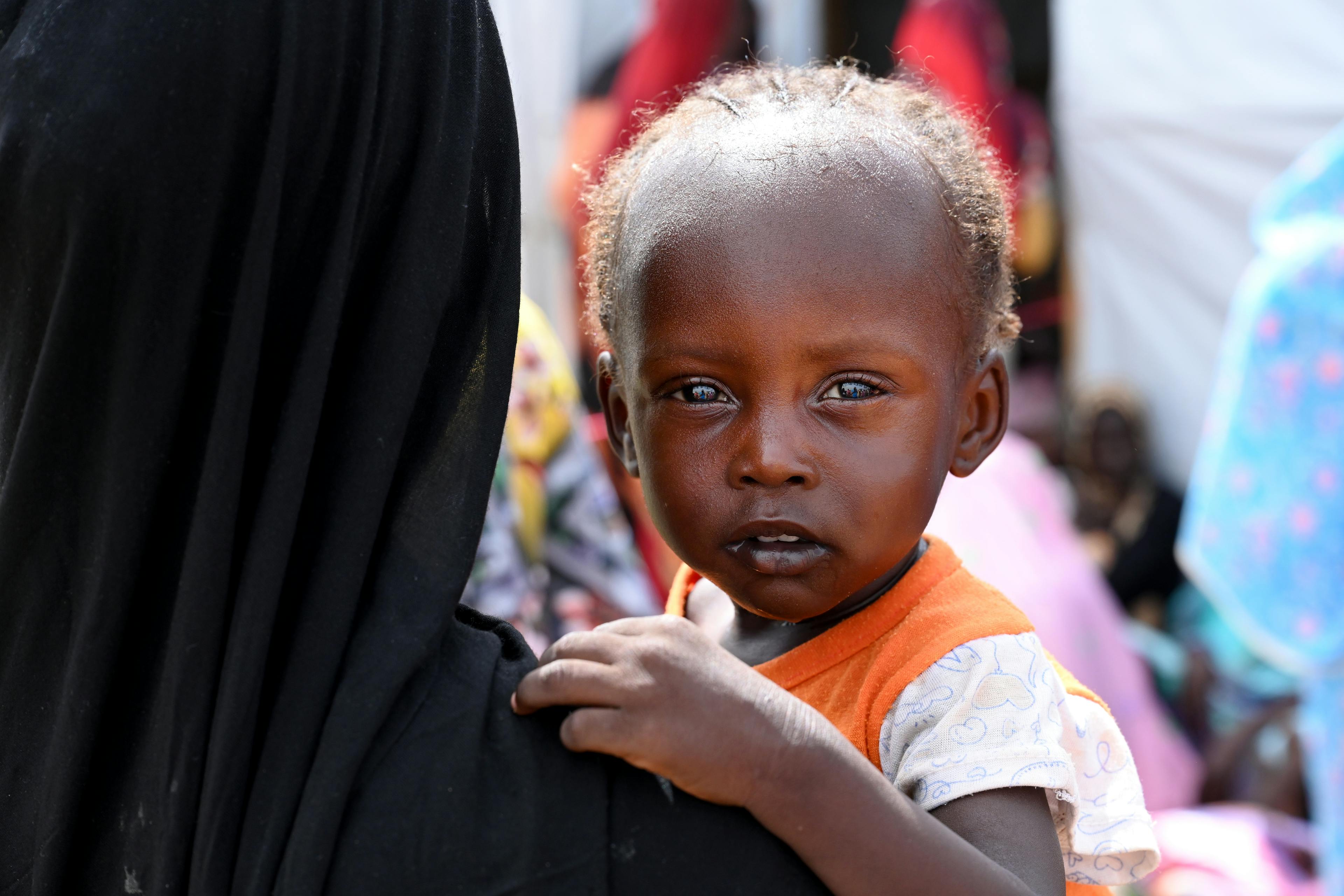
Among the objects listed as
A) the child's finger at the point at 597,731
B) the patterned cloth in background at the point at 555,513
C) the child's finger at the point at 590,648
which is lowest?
the patterned cloth in background at the point at 555,513

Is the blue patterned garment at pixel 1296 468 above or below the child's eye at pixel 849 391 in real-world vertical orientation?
below

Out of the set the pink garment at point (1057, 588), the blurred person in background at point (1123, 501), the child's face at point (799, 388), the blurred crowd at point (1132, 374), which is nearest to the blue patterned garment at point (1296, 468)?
the blurred crowd at point (1132, 374)

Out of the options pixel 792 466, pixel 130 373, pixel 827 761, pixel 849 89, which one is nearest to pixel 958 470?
pixel 792 466

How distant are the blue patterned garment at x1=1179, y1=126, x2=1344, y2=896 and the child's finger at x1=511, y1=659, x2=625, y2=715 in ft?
7.48

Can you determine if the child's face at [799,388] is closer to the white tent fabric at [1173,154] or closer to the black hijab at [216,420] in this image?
the black hijab at [216,420]

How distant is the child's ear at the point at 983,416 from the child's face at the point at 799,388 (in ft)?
0.44

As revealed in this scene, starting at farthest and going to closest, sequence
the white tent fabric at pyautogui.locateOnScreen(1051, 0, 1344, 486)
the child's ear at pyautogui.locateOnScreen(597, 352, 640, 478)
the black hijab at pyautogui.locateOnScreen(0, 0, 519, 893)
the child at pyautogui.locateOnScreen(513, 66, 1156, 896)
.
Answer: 1. the white tent fabric at pyautogui.locateOnScreen(1051, 0, 1344, 486)
2. the child's ear at pyautogui.locateOnScreen(597, 352, 640, 478)
3. the child at pyautogui.locateOnScreen(513, 66, 1156, 896)
4. the black hijab at pyautogui.locateOnScreen(0, 0, 519, 893)

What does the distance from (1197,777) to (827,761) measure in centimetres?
442

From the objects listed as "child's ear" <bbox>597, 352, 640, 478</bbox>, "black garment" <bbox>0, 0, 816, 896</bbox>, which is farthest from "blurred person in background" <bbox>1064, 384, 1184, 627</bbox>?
"black garment" <bbox>0, 0, 816, 896</bbox>

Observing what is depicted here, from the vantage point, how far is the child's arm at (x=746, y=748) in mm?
972

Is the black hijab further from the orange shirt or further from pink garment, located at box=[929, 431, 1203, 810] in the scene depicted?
pink garment, located at box=[929, 431, 1203, 810]

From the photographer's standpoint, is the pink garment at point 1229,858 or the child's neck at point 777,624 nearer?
the child's neck at point 777,624

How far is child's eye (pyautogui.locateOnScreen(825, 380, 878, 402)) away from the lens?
54.9 inches

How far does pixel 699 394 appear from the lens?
144 cm
